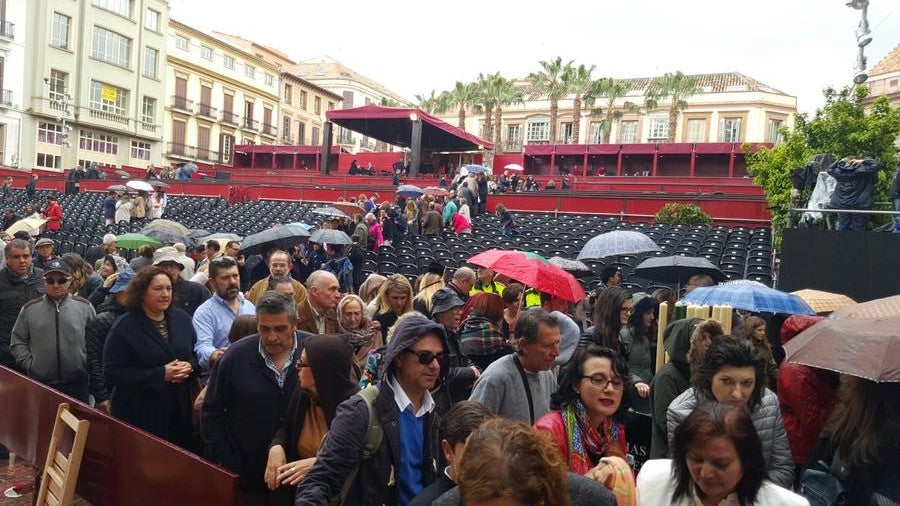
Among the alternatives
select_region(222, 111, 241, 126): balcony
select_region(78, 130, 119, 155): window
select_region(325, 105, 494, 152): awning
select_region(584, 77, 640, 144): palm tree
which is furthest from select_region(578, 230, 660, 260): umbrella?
select_region(222, 111, 241, 126): balcony

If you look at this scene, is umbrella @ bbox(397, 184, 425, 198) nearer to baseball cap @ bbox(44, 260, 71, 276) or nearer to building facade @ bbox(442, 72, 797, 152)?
baseball cap @ bbox(44, 260, 71, 276)

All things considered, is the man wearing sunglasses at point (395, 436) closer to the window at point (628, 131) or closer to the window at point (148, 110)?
the window at point (148, 110)

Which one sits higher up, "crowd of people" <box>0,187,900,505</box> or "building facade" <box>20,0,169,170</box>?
"building facade" <box>20,0,169,170</box>

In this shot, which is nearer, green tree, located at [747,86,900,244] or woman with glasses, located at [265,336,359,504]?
woman with glasses, located at [265,336,359,504]

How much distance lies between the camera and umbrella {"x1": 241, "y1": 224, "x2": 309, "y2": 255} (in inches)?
364

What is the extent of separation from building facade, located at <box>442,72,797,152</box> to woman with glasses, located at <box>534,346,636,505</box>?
46329 mm

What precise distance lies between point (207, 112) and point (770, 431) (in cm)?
5511

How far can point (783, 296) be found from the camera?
19.1ft

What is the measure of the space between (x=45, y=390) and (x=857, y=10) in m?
15.1

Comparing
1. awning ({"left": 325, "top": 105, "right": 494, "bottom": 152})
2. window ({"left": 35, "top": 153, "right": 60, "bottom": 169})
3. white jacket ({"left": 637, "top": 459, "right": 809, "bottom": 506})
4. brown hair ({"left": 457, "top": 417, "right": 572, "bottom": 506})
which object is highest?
awning ({"left": 325, "top": 105, "right": 494, "bottom": 152})

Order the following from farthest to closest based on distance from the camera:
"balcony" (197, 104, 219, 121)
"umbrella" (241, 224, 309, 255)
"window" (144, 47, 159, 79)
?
1. "balcony" (197, 104, 219, 121)
2. "window" (144, 47, 159, 79)
3. "umbrella" (241, 224, 309, 255)

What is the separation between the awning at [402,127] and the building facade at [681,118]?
45.8 feet

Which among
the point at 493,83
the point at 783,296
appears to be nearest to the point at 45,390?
the point at 783,296

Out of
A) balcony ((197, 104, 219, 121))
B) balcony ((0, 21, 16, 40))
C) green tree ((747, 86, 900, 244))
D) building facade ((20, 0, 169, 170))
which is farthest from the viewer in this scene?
balcony ((197, 104, 219, 121))
